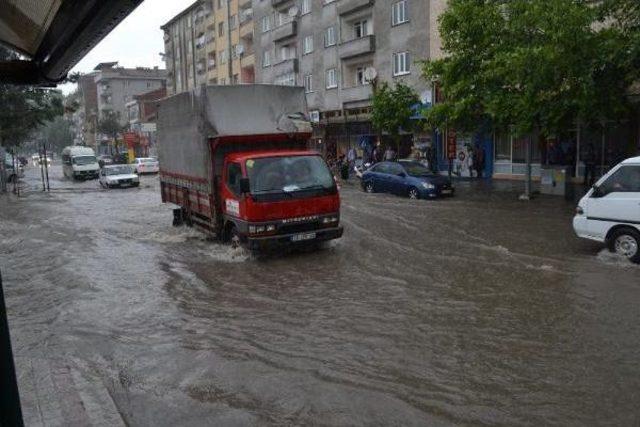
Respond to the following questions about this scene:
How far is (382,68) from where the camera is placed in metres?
34.2

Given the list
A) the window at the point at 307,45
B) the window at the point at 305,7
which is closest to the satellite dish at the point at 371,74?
the window at the point at 307,45

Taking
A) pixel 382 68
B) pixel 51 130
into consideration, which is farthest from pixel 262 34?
pixel 51 130

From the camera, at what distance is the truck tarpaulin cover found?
40.2 ft

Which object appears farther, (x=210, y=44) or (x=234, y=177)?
(x=210, y=44)

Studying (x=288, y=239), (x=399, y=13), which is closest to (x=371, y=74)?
(x=399, y=13)

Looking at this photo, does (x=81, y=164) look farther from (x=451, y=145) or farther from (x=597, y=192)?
(x=597, y=192)

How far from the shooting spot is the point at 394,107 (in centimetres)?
2742

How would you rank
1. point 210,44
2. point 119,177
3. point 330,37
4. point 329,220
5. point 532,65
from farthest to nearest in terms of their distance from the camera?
point 210,44
point 330,37
point 119,177
point 532,65
point 329,220

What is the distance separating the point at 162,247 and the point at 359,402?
31.2 feet

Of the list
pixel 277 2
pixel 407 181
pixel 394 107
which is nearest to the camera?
pixel 407 181

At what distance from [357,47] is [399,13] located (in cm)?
406

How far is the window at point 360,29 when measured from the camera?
1443 inches

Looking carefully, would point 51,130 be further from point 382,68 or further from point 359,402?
point 359,402

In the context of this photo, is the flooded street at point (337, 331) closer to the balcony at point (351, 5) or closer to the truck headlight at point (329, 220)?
the truck headlight at point (329, 220)
